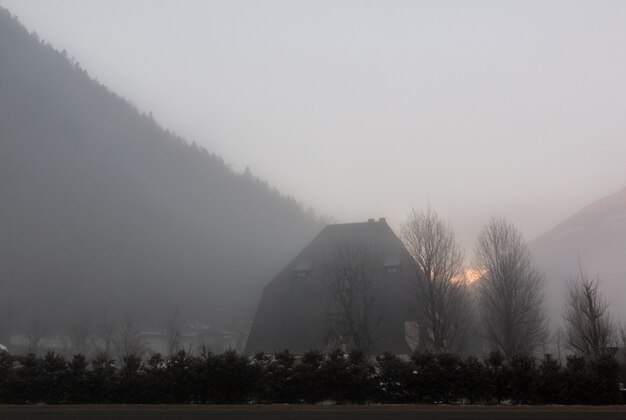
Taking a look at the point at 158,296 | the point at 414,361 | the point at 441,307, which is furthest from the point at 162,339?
the point at 414,361

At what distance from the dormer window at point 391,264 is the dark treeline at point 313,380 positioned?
25.1m

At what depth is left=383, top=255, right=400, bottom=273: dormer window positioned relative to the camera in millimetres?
41747

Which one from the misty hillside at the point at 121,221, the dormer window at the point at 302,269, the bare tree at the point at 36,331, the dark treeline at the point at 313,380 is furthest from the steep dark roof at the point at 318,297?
the misty hillside at the point at 121,221

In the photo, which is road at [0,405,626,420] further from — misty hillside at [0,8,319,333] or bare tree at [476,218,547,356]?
misty hillside at [0,8,319,333]

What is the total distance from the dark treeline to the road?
85cm

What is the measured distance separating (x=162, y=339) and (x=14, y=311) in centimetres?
1894

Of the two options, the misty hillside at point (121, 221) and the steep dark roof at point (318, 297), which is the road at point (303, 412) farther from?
the misty hillside at point (121, 221)

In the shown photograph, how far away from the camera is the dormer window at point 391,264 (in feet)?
137

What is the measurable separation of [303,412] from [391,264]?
93.5 ft

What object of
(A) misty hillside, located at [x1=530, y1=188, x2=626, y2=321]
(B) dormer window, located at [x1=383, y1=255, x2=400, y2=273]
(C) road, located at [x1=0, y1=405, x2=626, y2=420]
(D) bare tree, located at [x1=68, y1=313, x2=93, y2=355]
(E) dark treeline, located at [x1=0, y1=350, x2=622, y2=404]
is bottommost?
(C) road, located at [x1=0, y1=405, x2=626, y2=420]

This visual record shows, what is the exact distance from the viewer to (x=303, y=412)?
14.5m

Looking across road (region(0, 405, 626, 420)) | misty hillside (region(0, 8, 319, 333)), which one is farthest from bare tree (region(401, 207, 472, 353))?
misty hillside (region(0, 8, 319, 333))

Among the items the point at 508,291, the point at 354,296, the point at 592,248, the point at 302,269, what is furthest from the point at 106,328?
the point at 592,248

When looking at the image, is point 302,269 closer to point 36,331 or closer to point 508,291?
point 508,291
